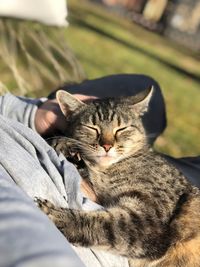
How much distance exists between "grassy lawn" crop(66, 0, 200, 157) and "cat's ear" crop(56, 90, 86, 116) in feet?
10.8

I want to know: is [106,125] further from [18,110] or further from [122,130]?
[18,110]

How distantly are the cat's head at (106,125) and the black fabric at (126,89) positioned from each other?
19.5 inches

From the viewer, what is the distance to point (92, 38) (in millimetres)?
10930

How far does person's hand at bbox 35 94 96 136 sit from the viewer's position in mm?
2699

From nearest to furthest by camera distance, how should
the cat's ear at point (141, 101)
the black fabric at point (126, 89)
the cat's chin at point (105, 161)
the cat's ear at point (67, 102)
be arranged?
the cat's chin at point (105, 161)
the cat's ear at point (67, 102)
the cat's ear at point (141, 101)
the black fabric at point (126, 89)

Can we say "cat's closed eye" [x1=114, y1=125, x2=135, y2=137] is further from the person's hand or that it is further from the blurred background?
the blurred background

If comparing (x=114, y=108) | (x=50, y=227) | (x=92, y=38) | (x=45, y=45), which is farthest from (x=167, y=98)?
(x=50, y=227)

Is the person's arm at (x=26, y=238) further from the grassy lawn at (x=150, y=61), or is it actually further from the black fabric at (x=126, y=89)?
the grassy lawn at (x=150, y=61)

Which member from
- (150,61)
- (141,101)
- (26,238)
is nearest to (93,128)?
(141,101)

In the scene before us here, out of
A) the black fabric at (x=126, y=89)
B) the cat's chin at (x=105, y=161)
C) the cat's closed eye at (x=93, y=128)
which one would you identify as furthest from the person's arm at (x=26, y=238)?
the black fabric at (x=126, y=89)

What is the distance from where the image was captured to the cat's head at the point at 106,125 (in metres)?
2.53

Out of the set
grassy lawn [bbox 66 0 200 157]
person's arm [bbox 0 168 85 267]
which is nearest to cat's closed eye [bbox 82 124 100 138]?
person's arm [bbox 0 168 85 267]

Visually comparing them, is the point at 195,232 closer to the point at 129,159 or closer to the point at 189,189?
the point at 189,189

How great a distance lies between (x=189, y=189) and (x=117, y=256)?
615 mm
